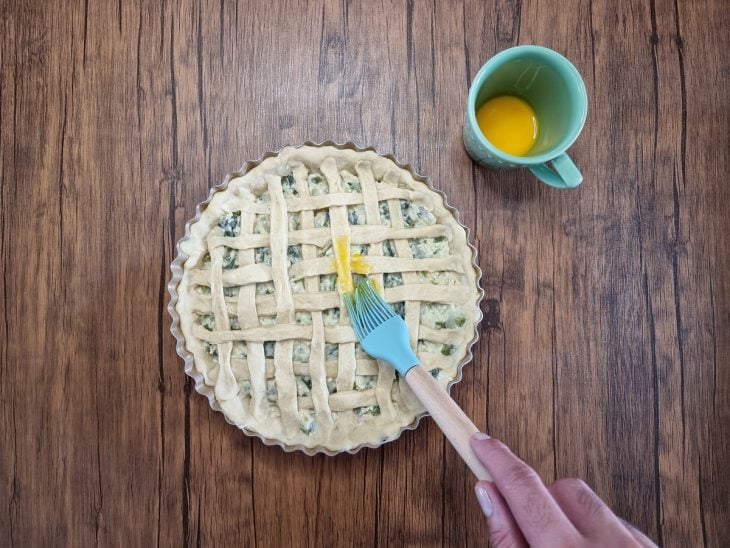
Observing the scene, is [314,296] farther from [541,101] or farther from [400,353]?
[541,101]

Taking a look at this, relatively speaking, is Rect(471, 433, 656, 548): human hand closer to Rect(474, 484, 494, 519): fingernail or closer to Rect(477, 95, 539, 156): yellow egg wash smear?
Rect(474, 484, 494, 519): fingernail

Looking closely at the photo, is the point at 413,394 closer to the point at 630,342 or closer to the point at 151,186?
the point at 630,342

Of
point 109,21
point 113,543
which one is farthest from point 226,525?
point 109,21

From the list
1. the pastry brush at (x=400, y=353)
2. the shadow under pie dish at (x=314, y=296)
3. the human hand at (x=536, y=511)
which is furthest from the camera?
the shadow under pie dish at (x=314, y=296)

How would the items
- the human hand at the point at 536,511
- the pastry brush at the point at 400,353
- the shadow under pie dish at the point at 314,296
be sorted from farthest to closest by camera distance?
the shadow under pie dish at the point at 314,296
the pastry brush at the point at 400,353
the human hand at the point at 536,511

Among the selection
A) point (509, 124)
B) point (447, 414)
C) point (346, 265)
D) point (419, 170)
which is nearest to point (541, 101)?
point (509, 124)

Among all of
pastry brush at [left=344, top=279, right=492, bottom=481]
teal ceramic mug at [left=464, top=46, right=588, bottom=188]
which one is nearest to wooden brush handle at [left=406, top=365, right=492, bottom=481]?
Answer: pastry brush at [left=344, top=279, right=492, bottom=481]

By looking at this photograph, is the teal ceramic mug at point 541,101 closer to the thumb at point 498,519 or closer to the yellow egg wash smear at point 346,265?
the yellow egg wash smear at point 346,265

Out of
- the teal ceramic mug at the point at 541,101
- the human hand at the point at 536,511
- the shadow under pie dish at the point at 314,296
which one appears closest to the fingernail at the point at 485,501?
the human hand at the point at 536,511
